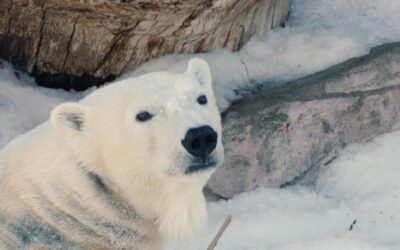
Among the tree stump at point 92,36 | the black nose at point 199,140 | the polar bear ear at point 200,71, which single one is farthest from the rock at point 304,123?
the black nose at point 199,140

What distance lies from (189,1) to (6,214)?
1807mm

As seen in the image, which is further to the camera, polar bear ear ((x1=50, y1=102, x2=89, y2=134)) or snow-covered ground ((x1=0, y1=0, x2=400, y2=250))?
snow-covered ground ((x1=0, y1=0, x2=400, y2=250))

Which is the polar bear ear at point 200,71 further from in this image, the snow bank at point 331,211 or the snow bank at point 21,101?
the snow bank at point 21,101

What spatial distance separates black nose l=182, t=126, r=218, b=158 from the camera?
9.87 ft

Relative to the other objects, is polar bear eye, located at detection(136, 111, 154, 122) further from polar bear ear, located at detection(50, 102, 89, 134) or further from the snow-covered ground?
the snow-covered ground

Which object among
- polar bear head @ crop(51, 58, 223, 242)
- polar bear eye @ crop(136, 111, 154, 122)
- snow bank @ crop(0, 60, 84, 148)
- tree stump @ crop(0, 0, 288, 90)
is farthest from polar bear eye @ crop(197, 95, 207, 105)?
snow bank @ crop(0, 60, 84, 148)

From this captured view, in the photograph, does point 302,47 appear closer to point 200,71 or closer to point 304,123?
point 304,123

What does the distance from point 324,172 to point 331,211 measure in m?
0.29

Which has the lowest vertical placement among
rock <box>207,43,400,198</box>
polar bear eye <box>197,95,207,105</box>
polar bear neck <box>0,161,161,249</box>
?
rock <box>207,43,400,198</box>

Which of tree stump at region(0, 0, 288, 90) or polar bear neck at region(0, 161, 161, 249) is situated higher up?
polar bear neck at region(0, 161, 161, 249)

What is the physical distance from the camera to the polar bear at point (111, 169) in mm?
3117

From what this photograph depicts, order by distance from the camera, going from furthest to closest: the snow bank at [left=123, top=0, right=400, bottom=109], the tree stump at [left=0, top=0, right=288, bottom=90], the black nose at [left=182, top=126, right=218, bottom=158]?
the snow bank at [left=123, top=0, right=400, bottom=109] < the tree stump at [left=0, top=0, right=288, bottom=90] < the black nose at [left=182, top=126, right=218, bottom=158]

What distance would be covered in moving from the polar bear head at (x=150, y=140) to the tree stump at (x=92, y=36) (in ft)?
4.99

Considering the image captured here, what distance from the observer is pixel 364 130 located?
16.5 feet
